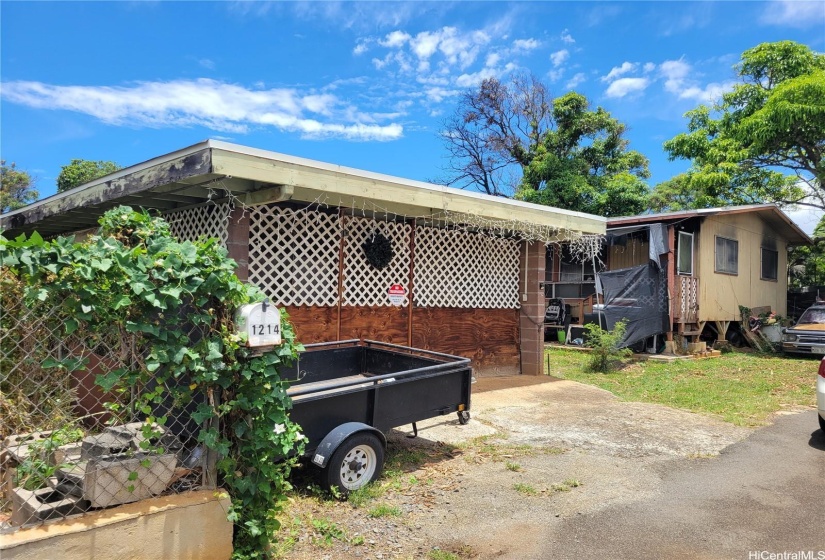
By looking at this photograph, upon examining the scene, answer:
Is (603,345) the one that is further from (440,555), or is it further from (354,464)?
(440,555)

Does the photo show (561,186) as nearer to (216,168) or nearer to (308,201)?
(308,201)

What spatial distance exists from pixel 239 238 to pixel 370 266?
222cm

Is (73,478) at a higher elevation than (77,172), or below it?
below

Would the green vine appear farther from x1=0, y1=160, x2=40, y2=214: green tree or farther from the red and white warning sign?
x1=0, y1=160, x2=40, y2=214: green tree

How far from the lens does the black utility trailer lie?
4.23m

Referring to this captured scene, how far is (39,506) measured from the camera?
8.71ft

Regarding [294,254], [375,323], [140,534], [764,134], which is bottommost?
[140,534]

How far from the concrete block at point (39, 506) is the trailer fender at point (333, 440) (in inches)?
67.0

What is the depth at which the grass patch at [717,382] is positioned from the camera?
8.31 metres

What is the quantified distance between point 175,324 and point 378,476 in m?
A: 2.46

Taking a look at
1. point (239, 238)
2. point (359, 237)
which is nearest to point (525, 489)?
point (239, 238)

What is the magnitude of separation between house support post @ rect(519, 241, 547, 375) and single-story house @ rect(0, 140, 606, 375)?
21 mm

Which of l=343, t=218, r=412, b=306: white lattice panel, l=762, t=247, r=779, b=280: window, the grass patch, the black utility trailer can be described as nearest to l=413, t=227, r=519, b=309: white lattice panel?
l=343, t=218, r=412, b=306: white lattice panel

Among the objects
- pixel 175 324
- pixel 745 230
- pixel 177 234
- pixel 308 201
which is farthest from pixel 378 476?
pixel 745 230
